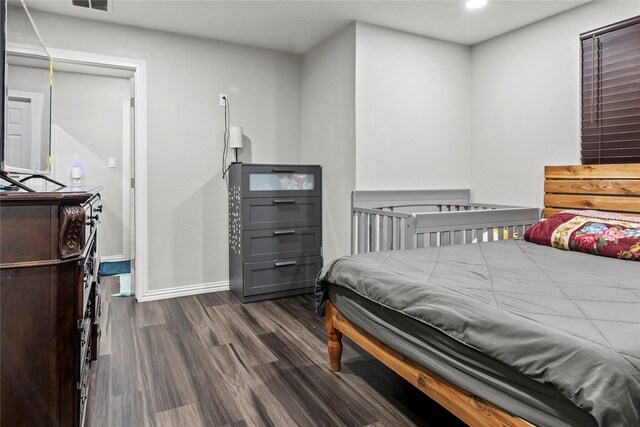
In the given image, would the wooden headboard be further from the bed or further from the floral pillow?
the bed

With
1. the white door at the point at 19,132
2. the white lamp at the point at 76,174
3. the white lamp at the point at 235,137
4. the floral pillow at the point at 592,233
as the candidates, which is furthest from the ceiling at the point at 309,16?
the white lamp at the point at 76,174

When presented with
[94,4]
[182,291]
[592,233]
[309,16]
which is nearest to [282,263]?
[182,291]

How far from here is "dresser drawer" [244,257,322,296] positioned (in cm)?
341

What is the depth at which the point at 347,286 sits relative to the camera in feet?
6.34

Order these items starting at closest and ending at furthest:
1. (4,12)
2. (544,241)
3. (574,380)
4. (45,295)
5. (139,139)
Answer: (574,380) < (45,295) < (4,12) < (544,241) < (139,139)

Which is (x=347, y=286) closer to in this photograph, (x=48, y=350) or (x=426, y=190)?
(x=48, y=350)

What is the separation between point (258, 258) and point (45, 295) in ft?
7.61

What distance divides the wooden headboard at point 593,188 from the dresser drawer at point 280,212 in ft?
6.31

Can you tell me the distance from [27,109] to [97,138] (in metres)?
3.11

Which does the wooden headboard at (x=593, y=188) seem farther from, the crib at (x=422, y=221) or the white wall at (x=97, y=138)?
the white wall at (x=97, y=138)

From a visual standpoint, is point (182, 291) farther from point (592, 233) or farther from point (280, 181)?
point (592, 233)

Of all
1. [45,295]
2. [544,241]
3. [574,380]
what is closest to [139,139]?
[45,295]

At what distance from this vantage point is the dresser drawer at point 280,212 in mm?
3383

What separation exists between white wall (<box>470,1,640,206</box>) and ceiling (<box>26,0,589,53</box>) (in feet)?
0.48
